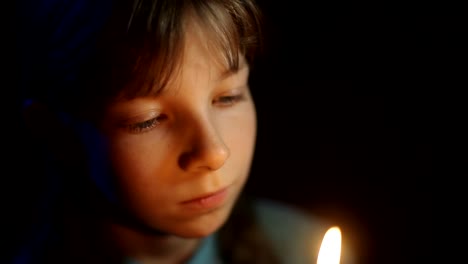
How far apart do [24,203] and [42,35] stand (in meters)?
0.50

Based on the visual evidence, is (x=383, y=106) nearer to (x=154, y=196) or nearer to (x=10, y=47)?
(x=154, y=196)

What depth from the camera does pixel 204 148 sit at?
67cm

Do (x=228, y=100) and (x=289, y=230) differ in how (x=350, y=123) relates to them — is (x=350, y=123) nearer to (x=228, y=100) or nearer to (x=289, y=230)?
(x=289, y=230)

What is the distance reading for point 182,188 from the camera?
0.71 meters

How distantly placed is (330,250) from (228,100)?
276 mm

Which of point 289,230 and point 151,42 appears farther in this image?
point 289,230

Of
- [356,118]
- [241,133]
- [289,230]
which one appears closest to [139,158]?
[241,133]

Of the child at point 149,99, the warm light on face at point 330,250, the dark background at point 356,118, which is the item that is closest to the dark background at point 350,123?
the dark background at point 356,118

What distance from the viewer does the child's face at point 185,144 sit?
26.2 inches

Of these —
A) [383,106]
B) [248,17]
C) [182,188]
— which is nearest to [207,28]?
[248,17]

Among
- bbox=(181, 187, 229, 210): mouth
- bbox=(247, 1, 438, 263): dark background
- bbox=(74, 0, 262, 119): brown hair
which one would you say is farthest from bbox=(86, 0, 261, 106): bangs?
bbox=(247, 1, 438, 263): dark background

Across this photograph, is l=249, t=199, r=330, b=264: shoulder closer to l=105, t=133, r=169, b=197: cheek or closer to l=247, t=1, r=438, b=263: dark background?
l=247, t=1, r=438, b=263: dark background

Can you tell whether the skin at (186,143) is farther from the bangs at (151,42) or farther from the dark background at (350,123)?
the dark background at (350,123)

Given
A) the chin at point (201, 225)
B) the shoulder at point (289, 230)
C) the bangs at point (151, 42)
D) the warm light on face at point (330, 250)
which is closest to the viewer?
the warm light on face at point (330, 250)
